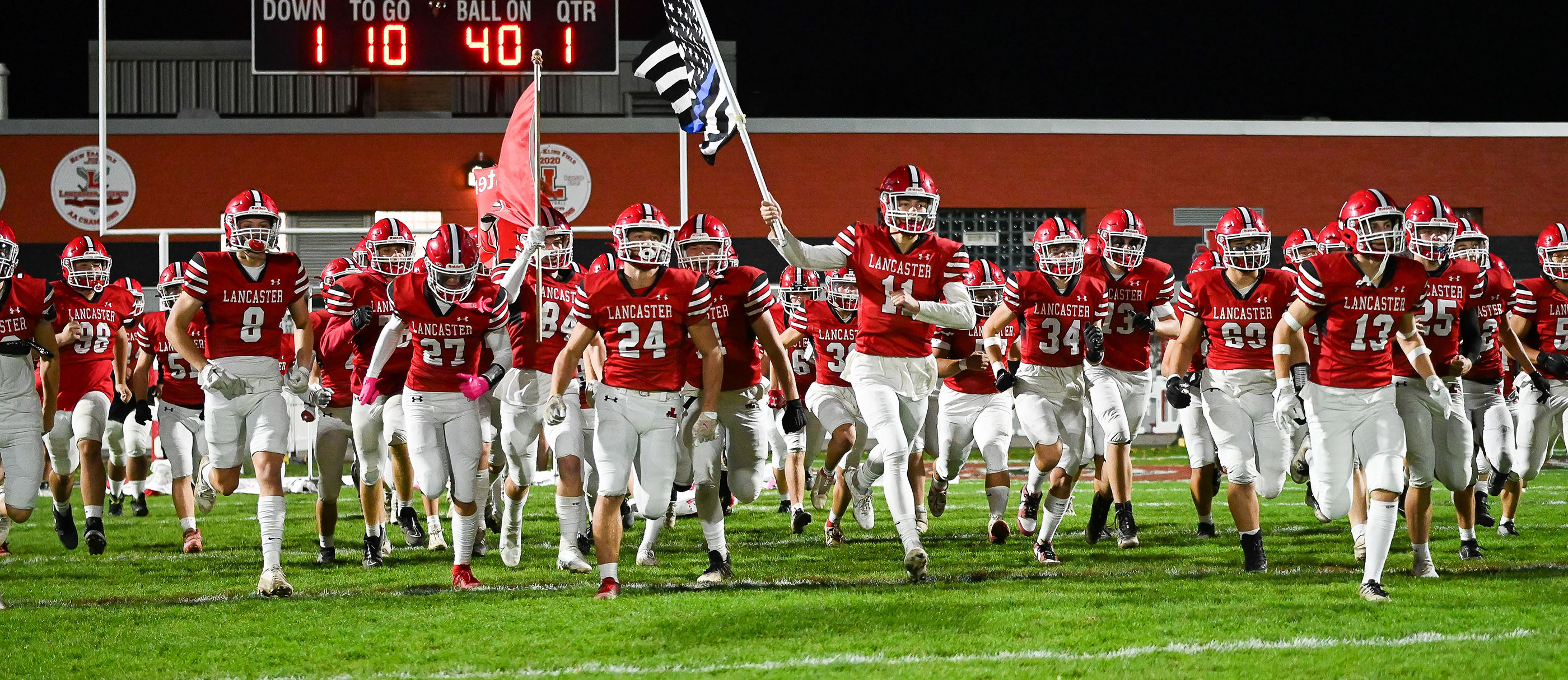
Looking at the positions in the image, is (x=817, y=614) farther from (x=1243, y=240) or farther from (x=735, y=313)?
(x=1243, y=240)

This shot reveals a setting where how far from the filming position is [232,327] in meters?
7.50

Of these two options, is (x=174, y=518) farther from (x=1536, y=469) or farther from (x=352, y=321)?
(x=1536, y=469)

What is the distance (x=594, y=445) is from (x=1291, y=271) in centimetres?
421

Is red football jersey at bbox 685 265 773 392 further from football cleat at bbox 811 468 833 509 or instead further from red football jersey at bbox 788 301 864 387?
football cleat at bbox 811 468 833 509

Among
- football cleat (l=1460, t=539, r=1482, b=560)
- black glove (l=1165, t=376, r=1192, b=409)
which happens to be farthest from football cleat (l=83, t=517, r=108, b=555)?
football cleat (l=1460, t=539, r=1482, b=560)

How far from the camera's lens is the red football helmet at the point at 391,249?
8406mm

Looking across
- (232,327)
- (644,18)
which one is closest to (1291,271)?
(232,327)

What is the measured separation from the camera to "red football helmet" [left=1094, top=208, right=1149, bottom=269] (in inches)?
340

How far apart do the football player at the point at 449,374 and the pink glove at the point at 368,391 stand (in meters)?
0.70

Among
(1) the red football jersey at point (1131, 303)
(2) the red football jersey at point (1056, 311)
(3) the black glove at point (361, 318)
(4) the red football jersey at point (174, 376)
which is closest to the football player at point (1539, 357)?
(1) the red football jersey at point (1131, 303)

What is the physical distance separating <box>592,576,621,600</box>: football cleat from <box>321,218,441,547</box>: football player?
1.98 metres

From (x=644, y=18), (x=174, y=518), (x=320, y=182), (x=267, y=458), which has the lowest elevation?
(x=174, y=518)

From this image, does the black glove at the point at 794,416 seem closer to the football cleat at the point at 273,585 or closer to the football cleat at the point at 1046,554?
the football cleat at the point at 1046,554

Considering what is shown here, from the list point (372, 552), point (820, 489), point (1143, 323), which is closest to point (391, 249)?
point (372, 552)
